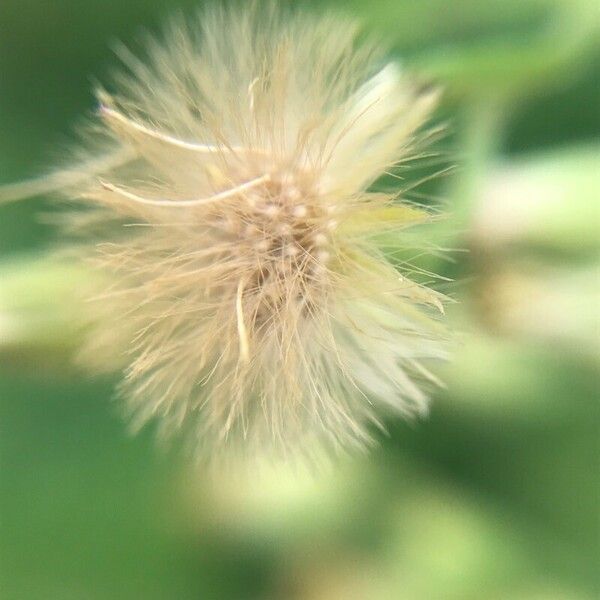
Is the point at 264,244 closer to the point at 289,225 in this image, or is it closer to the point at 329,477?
the point at 289,225

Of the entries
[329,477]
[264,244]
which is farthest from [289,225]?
[329,477]

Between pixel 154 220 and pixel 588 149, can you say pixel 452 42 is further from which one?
pixel 154 220

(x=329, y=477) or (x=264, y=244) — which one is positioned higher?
(x=264, y=244)

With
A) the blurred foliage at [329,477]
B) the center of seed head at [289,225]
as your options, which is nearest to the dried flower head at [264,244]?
the center of seed head at [289,225]

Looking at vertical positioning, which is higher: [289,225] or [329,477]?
[289,225]

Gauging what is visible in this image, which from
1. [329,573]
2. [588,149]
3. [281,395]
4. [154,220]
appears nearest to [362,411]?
[281,395]

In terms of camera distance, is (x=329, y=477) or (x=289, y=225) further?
(x=329, y=477)
